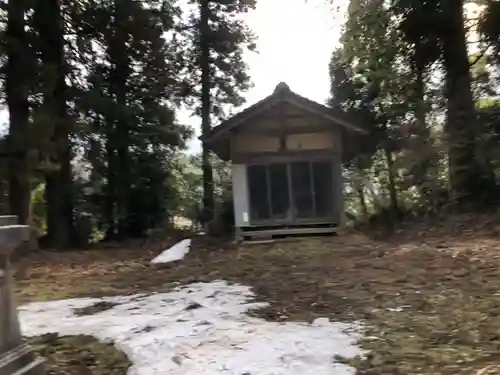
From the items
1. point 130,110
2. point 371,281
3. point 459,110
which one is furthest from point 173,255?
point 459,110

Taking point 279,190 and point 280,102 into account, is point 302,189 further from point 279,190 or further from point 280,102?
point 280,102

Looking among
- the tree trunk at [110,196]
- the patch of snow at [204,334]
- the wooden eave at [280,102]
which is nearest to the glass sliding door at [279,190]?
the wooden eave at [280,102]

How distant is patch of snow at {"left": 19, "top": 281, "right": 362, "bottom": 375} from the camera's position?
359cm

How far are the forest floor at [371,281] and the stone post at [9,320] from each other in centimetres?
54

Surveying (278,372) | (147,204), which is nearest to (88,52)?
(147,204)

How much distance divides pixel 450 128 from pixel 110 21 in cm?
749

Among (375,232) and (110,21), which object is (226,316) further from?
(110,21)

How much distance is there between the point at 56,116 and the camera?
11.4 meters

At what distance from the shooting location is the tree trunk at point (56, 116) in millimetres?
11211

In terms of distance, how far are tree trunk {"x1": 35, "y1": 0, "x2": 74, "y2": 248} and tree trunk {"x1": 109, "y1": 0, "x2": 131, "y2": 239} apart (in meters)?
1.25

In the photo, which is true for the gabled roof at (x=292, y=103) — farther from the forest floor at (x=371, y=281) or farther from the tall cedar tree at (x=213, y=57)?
the tall cedar tree at (x=213, y=57)

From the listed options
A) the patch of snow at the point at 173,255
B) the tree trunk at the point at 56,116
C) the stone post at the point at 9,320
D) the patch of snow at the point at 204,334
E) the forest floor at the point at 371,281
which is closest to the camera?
the stone post at the point at 9,320

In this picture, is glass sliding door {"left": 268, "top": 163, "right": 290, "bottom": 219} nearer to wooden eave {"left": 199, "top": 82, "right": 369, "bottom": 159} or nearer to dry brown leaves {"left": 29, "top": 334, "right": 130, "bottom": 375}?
wooden eave {"left": 199, "top": 82, "right": 369, "bottom": 159}

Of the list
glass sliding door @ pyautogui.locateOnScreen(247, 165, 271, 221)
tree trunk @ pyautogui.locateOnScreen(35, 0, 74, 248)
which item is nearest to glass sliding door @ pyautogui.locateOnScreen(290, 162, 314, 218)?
glass sliding door @ pyautogui.locateOnScreen(247, 165, 271, 221)
